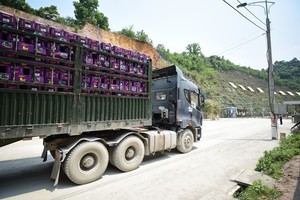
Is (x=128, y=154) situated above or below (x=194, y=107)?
below

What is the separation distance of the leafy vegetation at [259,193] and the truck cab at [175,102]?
4.04 meters

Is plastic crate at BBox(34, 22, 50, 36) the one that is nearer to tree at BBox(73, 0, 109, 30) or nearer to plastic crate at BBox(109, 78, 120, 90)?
plastic crate at BBox(109, 78, 120, 90)

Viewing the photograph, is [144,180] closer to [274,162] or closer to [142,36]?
[274,162]

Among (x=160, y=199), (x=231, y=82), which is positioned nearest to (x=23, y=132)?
(x=160, y=199)

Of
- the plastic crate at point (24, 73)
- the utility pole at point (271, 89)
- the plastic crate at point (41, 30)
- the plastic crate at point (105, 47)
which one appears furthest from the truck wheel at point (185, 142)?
the utility pole at point (271, 89)

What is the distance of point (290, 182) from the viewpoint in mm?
4785

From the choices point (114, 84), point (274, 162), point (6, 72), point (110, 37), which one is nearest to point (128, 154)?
point (114, 84)

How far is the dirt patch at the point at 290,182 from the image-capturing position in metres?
4.08

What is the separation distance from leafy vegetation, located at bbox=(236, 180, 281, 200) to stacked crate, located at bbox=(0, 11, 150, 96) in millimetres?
4107

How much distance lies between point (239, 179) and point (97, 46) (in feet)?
17.3

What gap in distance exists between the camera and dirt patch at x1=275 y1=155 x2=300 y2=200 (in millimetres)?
4084

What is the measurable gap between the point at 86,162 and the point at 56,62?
8.78ft

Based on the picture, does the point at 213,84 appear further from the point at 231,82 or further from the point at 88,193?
the point at 88,193

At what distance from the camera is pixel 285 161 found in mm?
6598
